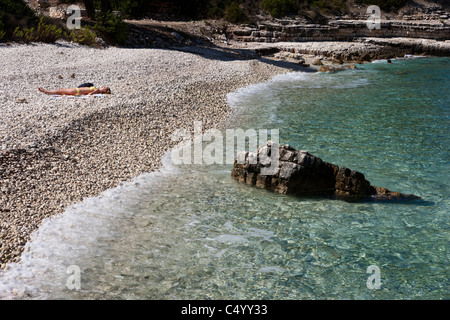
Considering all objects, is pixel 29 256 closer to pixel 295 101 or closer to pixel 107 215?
pixel 107 215

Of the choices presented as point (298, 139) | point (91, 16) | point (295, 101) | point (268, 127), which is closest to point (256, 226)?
point (298, 139)

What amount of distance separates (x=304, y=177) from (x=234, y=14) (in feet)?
114

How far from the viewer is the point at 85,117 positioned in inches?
556

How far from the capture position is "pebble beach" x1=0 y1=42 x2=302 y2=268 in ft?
30.5

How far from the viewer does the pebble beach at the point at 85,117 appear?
9.29 meters

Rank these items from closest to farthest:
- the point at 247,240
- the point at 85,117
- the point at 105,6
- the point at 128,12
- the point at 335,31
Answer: the point at 247,240
the point at 85,117
the point at 105,6
the point at 128,12
the point at 335,31

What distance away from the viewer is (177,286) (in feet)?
22.4

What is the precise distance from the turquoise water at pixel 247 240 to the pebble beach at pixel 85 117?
712 mm

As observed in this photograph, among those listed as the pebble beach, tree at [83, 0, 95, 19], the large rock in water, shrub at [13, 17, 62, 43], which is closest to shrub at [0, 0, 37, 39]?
shrub at [13, 17, 62, 43]

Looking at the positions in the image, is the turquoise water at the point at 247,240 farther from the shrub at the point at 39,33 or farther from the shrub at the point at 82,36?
the shrub at the point at 82,36

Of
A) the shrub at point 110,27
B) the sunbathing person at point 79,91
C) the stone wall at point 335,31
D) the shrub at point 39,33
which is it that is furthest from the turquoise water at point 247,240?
the stone wall at point 335,31

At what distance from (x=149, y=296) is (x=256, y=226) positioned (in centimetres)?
299

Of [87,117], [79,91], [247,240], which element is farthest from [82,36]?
[247,240]

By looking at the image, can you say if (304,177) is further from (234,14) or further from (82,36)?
A: (234,14)
